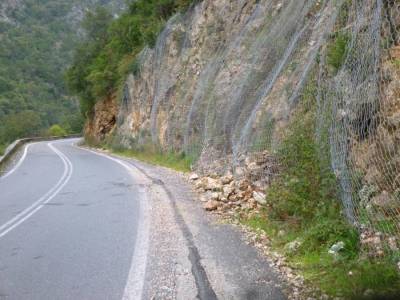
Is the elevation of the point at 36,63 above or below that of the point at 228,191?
above

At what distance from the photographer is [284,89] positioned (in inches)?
433

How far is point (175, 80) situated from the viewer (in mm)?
23453

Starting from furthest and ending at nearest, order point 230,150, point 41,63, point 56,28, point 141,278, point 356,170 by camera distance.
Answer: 1. point 56,28
2. point 41,63
3. point 230,150
4. point 356,170
5. point 141,278

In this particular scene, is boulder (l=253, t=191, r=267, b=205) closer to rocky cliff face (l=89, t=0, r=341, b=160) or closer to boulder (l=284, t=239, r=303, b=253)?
rocky cliff face (l=89, t=0, r=341, b=160)

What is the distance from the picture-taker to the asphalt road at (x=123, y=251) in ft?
16.9

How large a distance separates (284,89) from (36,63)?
89.8m

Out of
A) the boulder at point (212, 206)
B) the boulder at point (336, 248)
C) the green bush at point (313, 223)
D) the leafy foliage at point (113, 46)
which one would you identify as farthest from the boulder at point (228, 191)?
the leafy foliage at point (113, 46)

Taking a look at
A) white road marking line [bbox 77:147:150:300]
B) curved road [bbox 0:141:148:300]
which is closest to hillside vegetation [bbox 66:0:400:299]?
white road marking line [bbox 77:147:150:300]

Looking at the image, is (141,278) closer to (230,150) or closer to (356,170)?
(356,170)

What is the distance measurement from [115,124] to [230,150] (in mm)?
22335

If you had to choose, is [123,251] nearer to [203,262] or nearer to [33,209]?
[203,262]

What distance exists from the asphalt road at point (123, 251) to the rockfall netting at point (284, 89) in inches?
60.9

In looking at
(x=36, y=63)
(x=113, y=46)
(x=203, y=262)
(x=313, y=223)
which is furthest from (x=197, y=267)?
(x=36, y=63)

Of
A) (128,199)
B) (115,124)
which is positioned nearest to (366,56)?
(128,199)
